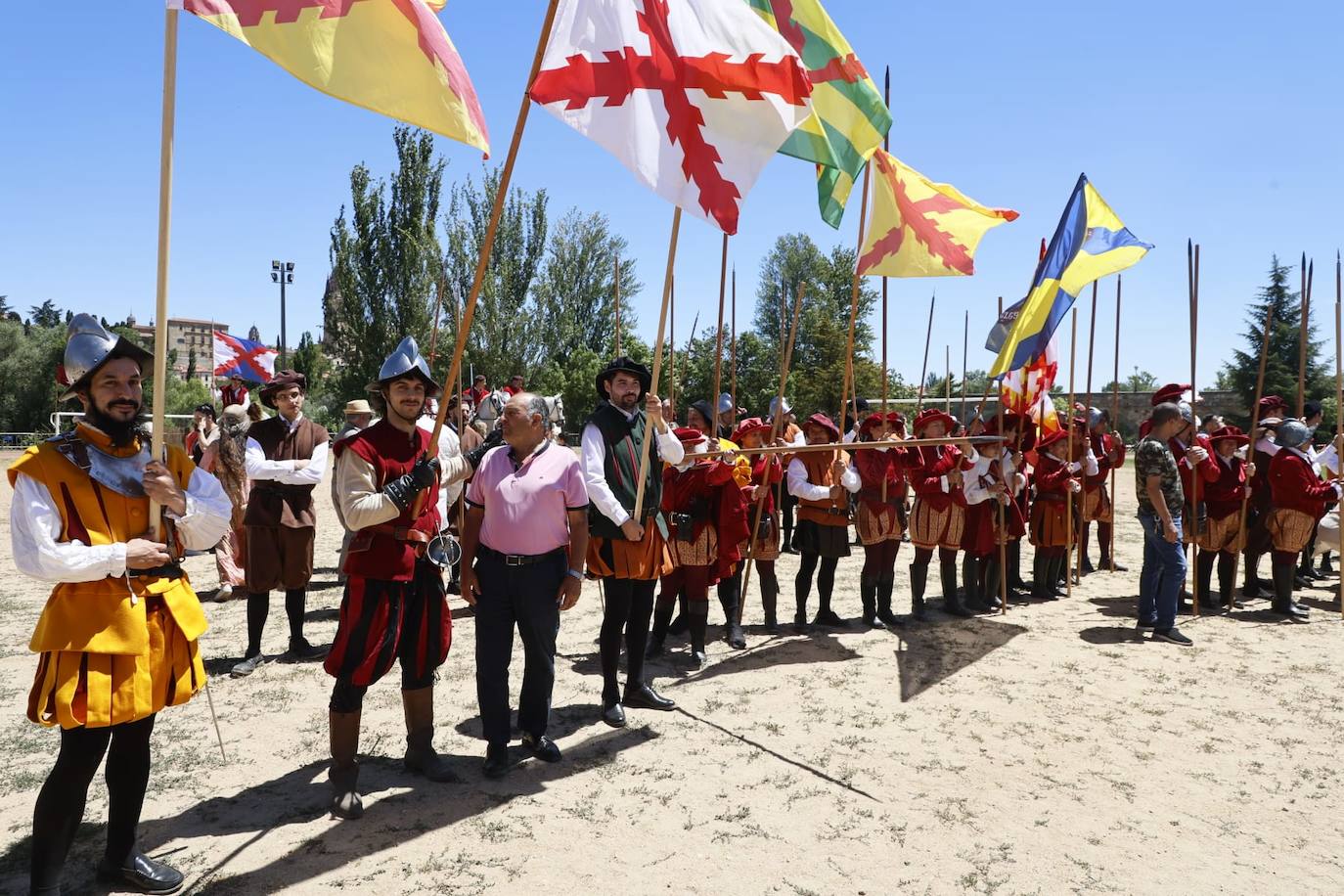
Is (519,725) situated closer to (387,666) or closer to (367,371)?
(387,666)

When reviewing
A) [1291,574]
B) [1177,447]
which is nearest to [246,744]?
[1177,447]

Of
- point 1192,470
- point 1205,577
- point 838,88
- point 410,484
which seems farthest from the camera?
point 1205,577

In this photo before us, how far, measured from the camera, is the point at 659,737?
4852 millimetres

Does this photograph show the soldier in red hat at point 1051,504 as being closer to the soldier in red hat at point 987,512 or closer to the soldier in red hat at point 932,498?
the soldier in red hat at point 987,512

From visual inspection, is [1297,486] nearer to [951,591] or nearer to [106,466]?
[951,591]

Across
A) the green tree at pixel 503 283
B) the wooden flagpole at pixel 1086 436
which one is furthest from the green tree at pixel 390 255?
the wooden flagpole at pixel 1086 436

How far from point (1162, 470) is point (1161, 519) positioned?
0.42 metres

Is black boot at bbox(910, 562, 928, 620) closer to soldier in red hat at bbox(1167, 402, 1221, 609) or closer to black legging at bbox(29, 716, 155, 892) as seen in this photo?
soldier in red hat at bbox(1167, 402, 1221, 609)

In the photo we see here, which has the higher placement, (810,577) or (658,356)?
(658,356)

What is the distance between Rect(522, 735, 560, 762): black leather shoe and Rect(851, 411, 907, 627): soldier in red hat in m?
3.75

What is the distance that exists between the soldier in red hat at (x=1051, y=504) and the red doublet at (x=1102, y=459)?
0.31m

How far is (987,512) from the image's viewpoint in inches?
320

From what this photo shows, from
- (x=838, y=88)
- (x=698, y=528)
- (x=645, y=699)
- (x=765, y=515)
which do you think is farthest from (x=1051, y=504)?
(x=645, y=699)

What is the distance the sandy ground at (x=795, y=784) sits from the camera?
3.42m
